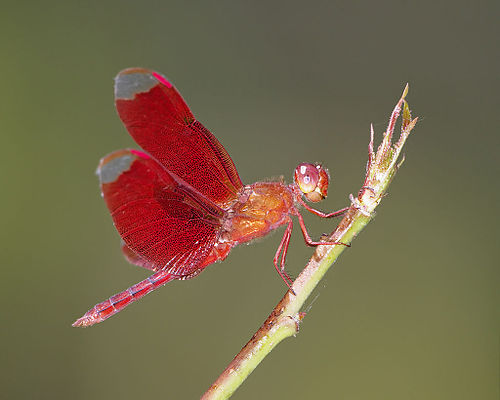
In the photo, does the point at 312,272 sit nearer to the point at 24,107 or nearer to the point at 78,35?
the point at 24,107

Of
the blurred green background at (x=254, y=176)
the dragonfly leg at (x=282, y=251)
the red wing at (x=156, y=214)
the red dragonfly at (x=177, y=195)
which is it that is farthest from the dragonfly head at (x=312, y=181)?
the blurred green background at (x=254, y=176)

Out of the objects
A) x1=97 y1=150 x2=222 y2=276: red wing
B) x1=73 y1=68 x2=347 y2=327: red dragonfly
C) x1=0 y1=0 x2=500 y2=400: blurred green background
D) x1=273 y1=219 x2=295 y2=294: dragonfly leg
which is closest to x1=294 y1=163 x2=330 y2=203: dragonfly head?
x1=73 y1=68 x2=347 y2=327: red dragonfly

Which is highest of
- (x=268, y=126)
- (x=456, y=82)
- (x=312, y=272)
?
(x=312, y=272)

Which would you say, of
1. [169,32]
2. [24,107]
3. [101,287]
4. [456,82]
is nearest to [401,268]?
[456,82]

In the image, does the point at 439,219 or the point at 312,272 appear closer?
the point at 312,272

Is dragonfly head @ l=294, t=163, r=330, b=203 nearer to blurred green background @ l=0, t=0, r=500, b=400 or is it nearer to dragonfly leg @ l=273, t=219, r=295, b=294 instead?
dragonfly leg @ l=273, t=219, r=295, b=294

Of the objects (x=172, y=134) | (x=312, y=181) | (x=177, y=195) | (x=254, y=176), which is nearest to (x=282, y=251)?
(x=312, y=181)

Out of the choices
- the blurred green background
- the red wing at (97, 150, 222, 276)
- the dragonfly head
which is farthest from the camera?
the blurred green background
